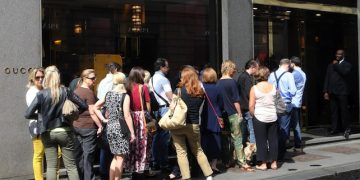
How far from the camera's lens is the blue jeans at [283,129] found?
10188 millimetres

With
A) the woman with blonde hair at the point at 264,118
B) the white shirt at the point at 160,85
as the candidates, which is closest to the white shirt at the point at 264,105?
the woman with blonde hair at the point at 264,118

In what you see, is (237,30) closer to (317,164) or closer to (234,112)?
(234,112)

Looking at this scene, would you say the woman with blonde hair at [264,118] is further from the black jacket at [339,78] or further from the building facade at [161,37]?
the black jacket at [339,78]

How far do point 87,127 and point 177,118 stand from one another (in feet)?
4.50

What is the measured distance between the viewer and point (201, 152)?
329 inches

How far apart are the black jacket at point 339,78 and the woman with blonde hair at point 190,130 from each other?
5996 millimetres

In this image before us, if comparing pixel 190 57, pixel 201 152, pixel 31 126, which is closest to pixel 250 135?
pixel 201 152

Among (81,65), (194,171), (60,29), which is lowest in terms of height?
Result: (194,171)

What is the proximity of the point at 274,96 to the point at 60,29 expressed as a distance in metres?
3.94

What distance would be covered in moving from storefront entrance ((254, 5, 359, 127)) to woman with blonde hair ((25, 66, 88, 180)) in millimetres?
6466

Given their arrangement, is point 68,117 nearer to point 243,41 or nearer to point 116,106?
point 116,106

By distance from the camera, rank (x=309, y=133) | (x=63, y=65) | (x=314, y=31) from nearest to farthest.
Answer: (x=63, y=65)
(x=309, y=133)
(x=314, y=31)

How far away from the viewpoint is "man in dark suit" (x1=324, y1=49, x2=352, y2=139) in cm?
1332

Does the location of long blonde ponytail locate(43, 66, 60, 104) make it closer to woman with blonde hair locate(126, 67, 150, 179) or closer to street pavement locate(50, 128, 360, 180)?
woman with blonde hair locate(126, 67, 150, 179)
